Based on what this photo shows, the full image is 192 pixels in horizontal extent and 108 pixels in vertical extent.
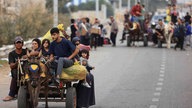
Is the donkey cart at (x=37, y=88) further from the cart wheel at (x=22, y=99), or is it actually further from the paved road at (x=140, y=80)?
the paved road at (x=140, y=80)

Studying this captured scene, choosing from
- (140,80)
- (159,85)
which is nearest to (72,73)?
(159,85)

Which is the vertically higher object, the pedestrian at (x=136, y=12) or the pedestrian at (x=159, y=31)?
the pedestrian at (x=136, y=12)

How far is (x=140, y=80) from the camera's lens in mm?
21359

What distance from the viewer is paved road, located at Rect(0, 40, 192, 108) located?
642 inches

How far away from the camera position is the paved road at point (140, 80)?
1630cm

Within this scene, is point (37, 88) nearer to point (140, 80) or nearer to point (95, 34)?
point (140, 80)

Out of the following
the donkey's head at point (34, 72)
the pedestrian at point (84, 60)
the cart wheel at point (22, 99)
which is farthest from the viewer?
the pedestrian at point (84, 60)

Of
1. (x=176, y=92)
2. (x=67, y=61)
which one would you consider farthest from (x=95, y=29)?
(x=67, y=61)

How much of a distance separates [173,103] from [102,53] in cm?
1676

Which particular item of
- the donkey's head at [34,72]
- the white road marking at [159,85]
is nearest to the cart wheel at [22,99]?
the donkey's head at [34,72]

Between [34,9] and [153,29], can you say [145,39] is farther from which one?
[34,9]

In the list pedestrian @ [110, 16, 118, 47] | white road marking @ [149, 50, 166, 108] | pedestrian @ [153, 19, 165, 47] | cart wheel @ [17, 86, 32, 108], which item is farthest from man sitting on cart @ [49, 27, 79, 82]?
pedestrian @ [110, 16, 118, 47]

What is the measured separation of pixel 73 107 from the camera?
13547mm

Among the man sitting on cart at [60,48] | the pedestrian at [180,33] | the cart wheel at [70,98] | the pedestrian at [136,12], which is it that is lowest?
the cart wheel at [70,98]
